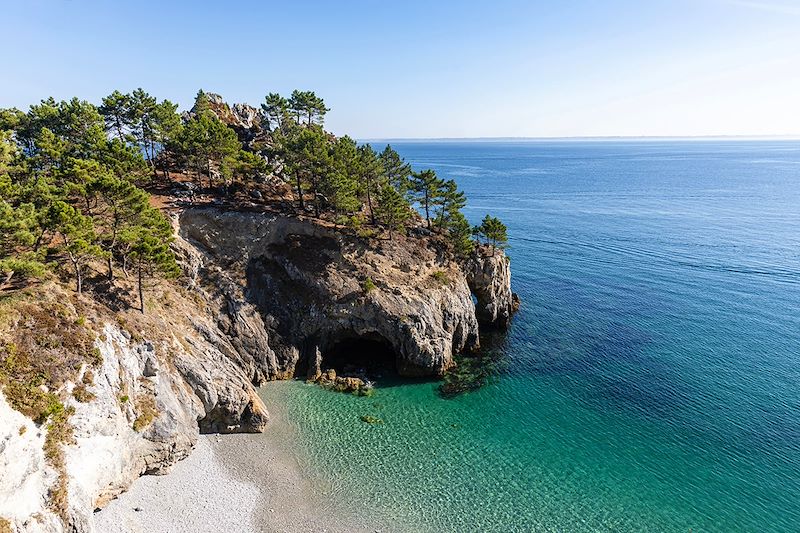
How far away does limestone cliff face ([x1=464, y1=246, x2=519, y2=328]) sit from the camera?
6241 cm

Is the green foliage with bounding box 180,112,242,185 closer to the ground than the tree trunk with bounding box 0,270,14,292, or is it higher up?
higher up

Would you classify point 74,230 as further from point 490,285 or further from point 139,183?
point 490,285

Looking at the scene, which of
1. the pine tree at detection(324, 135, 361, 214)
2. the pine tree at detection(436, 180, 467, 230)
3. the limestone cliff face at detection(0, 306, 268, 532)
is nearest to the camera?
the limestone cliff face at detection(0, 306, 268, 532)

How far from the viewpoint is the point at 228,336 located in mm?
48906

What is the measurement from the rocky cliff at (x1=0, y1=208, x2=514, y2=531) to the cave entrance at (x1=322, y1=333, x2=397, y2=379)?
210 millimetres

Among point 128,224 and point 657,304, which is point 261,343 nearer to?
point 128,224

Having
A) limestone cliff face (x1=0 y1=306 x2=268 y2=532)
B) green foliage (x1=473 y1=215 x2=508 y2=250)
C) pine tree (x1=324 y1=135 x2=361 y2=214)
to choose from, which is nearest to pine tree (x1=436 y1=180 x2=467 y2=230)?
green foliage (x1=473 y1=215 x2=508 y2=250)

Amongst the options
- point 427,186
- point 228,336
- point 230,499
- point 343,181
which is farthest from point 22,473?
point 427,186

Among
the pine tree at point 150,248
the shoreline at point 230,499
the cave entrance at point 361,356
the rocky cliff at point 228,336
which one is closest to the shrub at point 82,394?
the rocky cliff at point 228,336

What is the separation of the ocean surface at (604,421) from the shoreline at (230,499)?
1.67m

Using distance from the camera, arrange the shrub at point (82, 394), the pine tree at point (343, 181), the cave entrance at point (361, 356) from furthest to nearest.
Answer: the pine tree at point (343, 181)
the cave entrance at point (361, 356)
the shrub at point (82, 394)

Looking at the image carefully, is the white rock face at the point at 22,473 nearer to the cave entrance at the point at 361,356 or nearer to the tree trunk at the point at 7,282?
the tree trunk at the point at 7,282

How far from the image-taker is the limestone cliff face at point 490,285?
205ft

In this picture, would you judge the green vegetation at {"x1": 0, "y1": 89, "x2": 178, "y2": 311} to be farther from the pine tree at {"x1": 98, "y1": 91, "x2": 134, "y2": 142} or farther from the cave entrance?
the cave entrance
